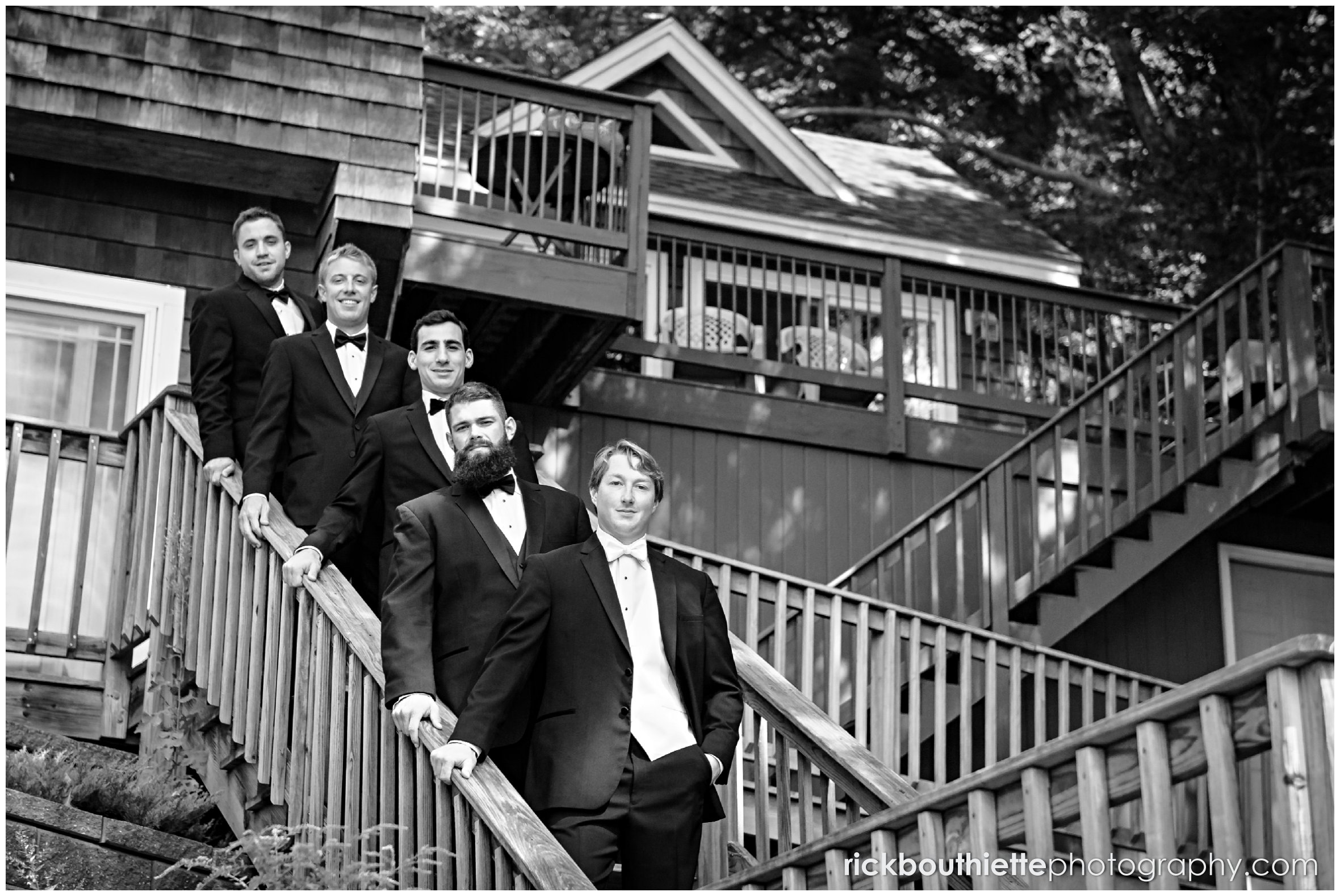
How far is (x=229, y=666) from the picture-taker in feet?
18.8

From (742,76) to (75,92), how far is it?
629 inches

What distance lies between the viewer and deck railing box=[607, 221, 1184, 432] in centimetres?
1171

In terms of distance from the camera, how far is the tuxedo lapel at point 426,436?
546cm

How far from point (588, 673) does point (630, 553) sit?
1.26 ft

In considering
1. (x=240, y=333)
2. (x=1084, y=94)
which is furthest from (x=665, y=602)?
(x=1084, y=94)

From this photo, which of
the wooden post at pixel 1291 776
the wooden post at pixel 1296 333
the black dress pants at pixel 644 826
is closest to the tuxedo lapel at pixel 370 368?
the black dress pants at pixel 644 826

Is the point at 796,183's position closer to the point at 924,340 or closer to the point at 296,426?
the point at 924,340

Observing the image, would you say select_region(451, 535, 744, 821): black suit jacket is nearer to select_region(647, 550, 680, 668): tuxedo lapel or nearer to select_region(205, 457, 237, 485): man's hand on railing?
select_region(647, 550, 680, 668): tuxedo lapel

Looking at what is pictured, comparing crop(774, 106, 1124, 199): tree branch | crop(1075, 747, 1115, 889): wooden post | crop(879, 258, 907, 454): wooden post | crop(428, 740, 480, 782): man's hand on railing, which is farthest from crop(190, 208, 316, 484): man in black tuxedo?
crop(774, 106, 1124, 199): tree branch

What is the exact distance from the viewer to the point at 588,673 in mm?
4656

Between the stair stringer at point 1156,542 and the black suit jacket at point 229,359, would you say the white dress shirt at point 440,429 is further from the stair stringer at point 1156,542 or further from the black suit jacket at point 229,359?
the stair stringer at point 1156,542

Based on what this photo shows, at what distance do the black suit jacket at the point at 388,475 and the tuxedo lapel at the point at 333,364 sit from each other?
408mm

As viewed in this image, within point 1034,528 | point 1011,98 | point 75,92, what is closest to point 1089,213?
point 1011,98

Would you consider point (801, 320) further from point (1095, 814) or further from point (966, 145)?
point (1095, 814)
